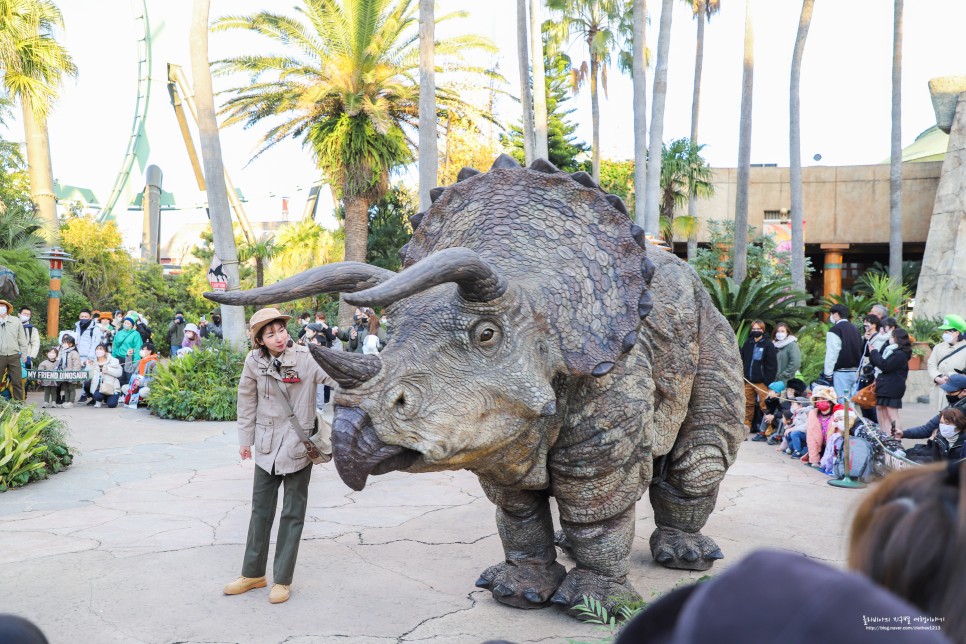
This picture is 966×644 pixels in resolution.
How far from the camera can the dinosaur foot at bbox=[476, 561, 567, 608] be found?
4316 millimetres

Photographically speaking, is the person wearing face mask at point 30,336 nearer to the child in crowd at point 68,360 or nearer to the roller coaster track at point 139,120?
the child in crowd at point 68,360

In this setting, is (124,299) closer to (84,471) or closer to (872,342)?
(84,471)

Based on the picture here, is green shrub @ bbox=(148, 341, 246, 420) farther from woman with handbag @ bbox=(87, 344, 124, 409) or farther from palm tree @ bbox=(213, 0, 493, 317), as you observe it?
palm tree @ bbox=(213, 0, 493, 317)

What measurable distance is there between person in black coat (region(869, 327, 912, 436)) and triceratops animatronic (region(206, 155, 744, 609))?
5.02m

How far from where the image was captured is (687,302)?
4.49 m

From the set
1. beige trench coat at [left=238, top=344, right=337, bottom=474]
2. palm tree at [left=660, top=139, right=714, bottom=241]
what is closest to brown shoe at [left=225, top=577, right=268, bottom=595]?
beige trench coat at [left=238, top=344, right=337, bottom=474]

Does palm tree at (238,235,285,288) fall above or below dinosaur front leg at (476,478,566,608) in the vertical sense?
above

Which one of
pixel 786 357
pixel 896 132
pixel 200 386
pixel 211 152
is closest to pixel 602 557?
pixel 786 357

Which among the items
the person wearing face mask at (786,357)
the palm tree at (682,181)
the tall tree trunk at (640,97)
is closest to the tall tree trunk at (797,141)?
the tall tree trunk at (640,97)

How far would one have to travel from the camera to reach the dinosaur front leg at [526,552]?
14.1 ft

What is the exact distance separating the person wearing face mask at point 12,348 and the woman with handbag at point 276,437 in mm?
8970

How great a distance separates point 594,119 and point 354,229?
1190 cm

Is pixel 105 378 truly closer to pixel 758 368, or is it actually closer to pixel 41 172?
pixel 758 368

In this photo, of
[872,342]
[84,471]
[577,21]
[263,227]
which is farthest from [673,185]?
[263,227]
